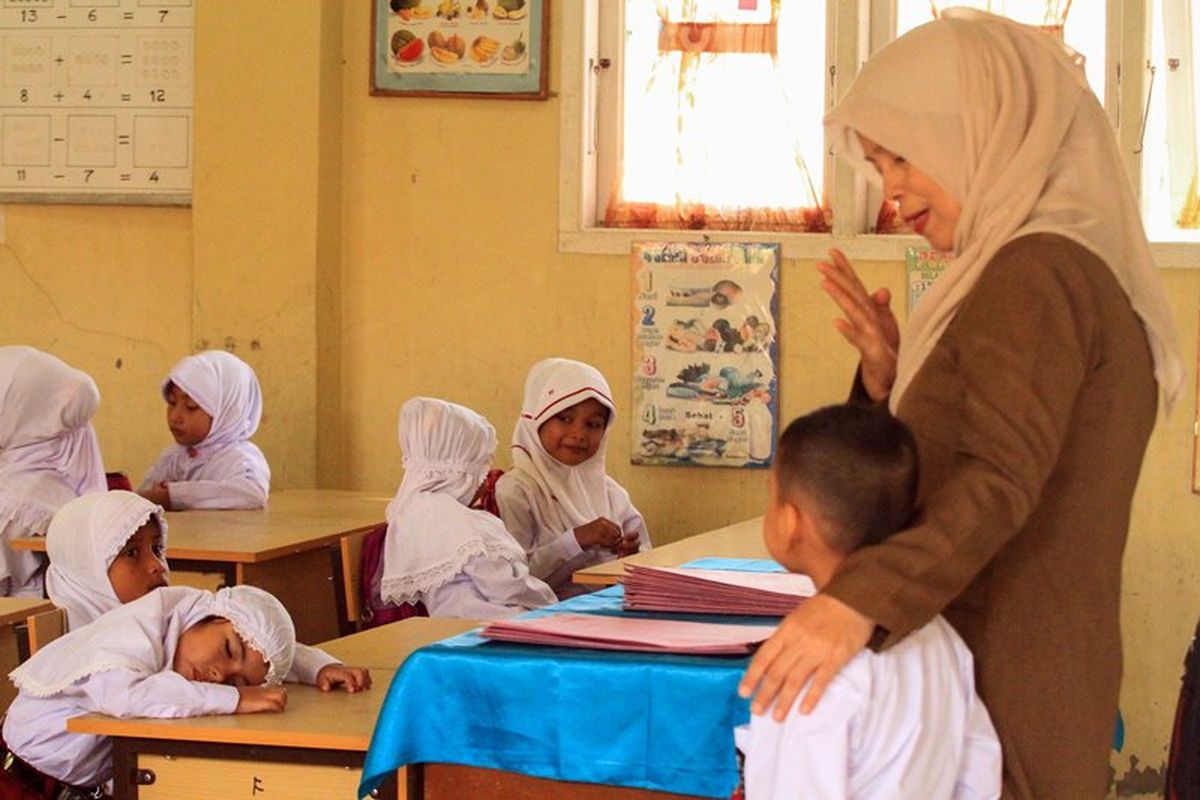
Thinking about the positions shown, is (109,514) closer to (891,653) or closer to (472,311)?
(891,653)

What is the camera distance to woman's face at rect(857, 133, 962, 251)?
1.71 metres

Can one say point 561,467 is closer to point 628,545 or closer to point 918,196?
point 628,545

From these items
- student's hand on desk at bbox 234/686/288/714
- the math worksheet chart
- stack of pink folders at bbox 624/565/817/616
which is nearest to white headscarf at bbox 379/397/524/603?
student's hand on desk at bbox 234/686/288/714

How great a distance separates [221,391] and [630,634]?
11.0ft

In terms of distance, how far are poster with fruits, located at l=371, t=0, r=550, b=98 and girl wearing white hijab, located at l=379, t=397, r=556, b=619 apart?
164 centimetres

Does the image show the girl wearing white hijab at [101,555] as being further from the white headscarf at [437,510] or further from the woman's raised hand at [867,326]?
the woman's raised hand at [867,326]

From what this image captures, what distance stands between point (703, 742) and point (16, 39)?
462cm

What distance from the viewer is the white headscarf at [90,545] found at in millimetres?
3000

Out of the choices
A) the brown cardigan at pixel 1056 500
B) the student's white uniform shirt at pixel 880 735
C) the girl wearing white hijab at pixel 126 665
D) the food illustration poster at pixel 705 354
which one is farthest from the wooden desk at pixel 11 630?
the food illustration poster at pixel 705 354

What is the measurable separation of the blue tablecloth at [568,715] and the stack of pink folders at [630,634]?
14 millimetres

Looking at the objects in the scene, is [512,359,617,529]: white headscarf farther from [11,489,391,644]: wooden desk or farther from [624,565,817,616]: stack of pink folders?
[624,565,817,616]: stack of pink folders

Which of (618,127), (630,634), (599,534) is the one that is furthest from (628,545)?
(630,634)

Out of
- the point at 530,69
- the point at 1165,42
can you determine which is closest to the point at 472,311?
the point at 530,69

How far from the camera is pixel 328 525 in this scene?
431 cm
